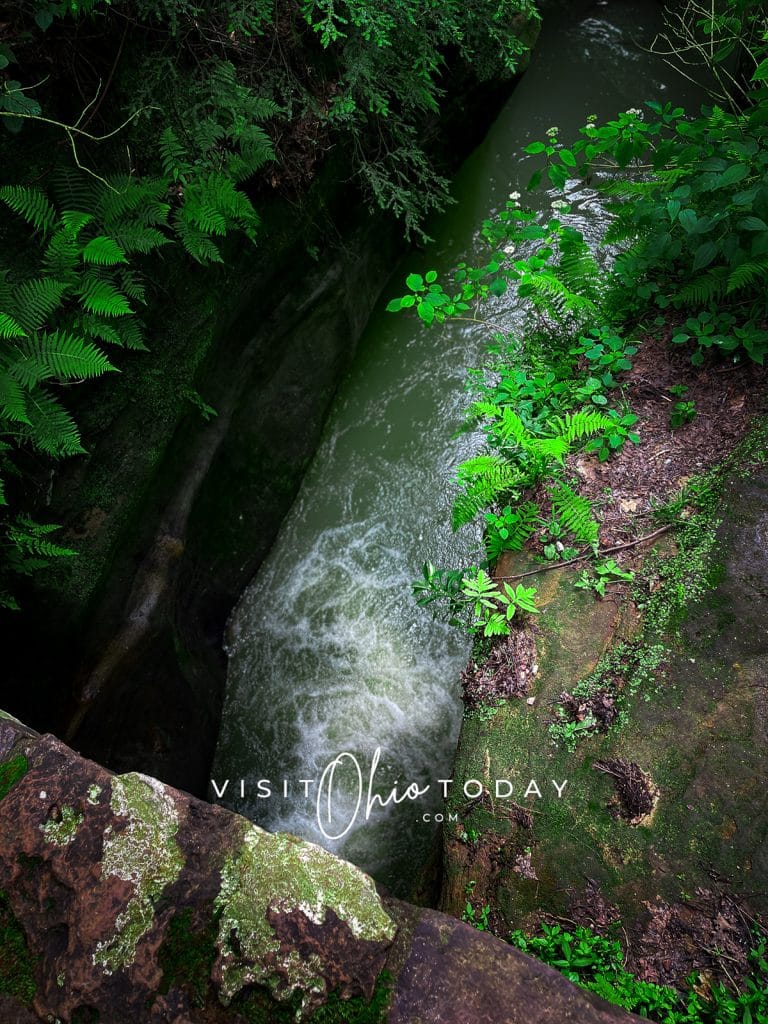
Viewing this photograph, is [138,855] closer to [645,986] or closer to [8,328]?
[645,986]

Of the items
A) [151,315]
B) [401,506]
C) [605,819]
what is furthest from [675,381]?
[151,315]

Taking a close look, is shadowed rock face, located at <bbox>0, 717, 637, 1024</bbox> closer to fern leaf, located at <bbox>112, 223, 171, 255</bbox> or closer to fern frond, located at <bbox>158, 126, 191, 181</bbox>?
fern leaf, located at <bbox>112, 223, 171, 255</bbox>

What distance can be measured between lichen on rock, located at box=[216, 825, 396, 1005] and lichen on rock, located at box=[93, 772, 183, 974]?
0.69 ft

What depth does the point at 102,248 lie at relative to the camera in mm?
3213

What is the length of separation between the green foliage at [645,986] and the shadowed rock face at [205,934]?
0.51m

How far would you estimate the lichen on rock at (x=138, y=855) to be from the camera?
179 centimetres

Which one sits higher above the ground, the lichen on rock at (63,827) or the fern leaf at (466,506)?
the lichen on rock at (63,827)

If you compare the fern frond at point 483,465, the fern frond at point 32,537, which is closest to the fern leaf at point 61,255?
the fern frond at point 32,537

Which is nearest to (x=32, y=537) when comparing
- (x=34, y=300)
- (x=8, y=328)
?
(x=8, y=328)

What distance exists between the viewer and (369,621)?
4.61 m

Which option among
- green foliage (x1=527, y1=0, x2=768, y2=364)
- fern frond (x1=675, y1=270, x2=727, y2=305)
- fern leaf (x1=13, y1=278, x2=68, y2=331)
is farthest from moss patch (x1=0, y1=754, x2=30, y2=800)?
fern frond (x1=675, y1=270, x2=727, y2=305)

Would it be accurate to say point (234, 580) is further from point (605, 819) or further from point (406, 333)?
point (605, 819)

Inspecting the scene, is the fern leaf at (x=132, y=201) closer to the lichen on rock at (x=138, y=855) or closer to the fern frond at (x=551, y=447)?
the fern frond at (x=551, y=447)

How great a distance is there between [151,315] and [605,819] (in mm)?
3851
